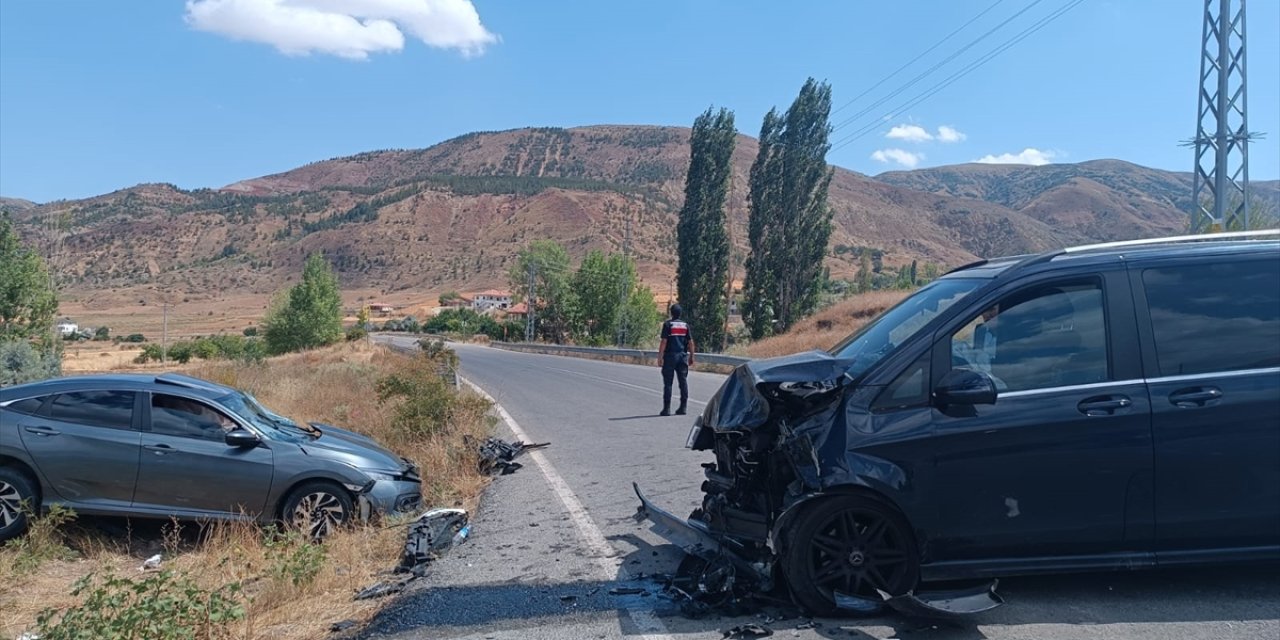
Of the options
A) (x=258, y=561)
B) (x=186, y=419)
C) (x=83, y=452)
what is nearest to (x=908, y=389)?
(x=258, y=561)

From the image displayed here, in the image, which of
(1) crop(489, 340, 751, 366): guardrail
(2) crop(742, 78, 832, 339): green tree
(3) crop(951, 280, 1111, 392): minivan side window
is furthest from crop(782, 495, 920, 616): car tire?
(2) crop(742, 78, 832, 339): green tree

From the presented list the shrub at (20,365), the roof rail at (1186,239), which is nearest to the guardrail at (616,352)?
the roof rail at (1186,239)

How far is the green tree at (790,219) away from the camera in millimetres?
41094

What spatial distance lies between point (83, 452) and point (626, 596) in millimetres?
5238

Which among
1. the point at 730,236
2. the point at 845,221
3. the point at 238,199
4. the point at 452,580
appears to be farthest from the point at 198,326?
the point at 452,580

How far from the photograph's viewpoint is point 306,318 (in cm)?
7131

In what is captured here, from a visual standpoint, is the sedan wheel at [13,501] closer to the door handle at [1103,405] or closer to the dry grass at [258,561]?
the dry grass at [258,561]

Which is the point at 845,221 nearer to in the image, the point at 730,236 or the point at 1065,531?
the point at 730,236

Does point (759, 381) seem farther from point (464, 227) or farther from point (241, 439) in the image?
point (464, 227)

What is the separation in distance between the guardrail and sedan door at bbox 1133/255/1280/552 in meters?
7.58

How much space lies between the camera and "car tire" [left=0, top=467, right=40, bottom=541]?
6.90 metres

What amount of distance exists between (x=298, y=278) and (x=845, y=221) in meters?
87.2

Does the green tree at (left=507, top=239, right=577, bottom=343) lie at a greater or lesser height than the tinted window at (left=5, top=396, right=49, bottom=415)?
greater

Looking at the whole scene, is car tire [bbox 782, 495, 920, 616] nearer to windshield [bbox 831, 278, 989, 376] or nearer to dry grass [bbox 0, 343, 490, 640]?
windshield [bbox 831, 278, 989, 376]
